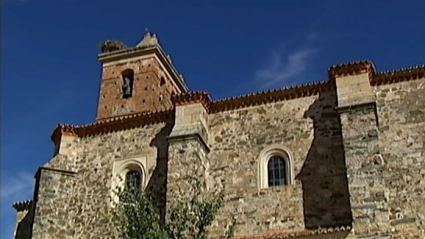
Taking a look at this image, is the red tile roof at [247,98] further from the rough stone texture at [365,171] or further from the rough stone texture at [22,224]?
the rough stone texture at [22,224]

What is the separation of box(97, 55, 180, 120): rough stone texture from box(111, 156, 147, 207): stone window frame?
550cm

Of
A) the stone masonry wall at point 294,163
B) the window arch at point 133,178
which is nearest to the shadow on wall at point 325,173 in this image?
the stone masonry wall at point 294,163

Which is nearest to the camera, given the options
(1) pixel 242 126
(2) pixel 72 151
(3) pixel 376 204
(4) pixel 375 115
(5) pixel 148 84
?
(3) pixel 376 204

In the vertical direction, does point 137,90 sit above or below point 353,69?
above

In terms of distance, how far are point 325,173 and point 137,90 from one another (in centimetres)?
1080

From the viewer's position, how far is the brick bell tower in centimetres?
2291

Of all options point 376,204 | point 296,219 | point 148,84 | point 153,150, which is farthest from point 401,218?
point 148,84

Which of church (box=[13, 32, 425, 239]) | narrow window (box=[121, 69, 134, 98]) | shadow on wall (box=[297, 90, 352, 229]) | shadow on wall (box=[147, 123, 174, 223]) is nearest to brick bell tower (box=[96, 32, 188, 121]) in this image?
narrow window (box=[121, 69, 134, 98])

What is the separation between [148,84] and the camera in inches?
914

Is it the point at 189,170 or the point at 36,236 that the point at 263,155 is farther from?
the point at 36,236

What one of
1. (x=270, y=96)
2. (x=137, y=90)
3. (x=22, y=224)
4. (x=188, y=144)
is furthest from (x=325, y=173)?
(x=22, y=224)

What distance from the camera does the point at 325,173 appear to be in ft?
47.7

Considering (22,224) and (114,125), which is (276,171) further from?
(22,224)

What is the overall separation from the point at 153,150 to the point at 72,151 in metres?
2.75
